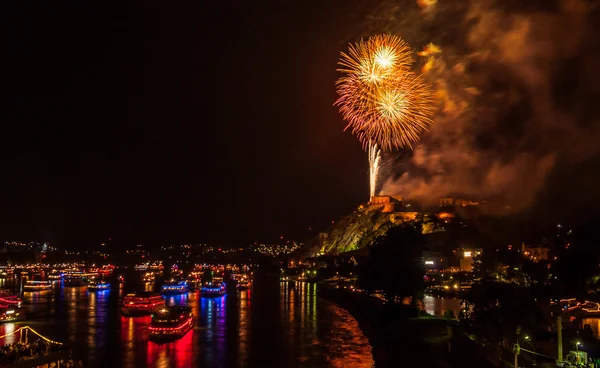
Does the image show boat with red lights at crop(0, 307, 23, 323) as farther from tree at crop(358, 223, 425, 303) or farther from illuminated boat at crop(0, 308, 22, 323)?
tree at crop(358, 223, 425, 303)

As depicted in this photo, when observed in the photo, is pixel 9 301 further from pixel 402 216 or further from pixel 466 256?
pixel 402 216

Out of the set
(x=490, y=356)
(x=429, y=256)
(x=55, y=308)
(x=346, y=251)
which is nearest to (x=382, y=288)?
(x=490, y=356)

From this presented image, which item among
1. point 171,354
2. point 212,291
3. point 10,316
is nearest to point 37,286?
point 212,291

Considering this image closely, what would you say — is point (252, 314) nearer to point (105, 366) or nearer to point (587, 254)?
point (105, 366)

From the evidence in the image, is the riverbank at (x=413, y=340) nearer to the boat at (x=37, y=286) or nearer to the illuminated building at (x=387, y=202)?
the boat at (x=37, y=286)

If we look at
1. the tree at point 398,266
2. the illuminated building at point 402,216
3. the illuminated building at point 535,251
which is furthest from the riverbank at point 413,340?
the illuminated building at point 402,216
